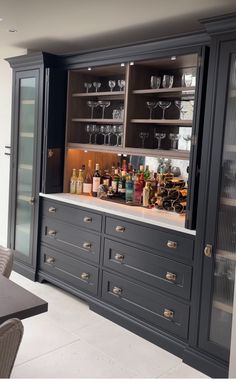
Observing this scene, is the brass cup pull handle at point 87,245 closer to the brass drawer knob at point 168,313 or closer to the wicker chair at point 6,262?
the brass drawer knob at point 168,313

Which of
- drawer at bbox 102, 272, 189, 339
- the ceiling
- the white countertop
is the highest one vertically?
the ceiling

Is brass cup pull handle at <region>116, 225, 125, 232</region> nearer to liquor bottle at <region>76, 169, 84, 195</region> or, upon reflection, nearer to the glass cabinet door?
liquor bottle at <region>76, 169, 84, 195</region>

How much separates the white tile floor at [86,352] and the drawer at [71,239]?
0.49 meters

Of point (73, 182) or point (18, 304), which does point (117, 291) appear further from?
point (18, 304)

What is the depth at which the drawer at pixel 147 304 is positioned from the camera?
2893 mm

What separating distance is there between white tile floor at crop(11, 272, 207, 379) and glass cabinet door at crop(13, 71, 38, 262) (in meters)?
1.09

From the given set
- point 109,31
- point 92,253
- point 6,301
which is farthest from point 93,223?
point 6,301

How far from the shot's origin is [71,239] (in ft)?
12.4

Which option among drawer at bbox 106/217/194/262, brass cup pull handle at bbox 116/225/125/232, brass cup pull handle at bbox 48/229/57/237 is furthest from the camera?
brass cup pull handle at bbox 48/229/57/237

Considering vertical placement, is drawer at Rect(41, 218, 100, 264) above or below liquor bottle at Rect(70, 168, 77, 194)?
below

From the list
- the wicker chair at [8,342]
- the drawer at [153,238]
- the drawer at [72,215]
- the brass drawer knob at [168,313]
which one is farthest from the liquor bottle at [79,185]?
the wicker chair at [8,342]

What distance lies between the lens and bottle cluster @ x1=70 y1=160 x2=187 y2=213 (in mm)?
3416

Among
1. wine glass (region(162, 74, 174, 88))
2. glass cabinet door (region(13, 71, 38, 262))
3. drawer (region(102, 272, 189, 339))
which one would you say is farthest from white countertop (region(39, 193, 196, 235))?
wine glass (region(162, 74, 174, 88))

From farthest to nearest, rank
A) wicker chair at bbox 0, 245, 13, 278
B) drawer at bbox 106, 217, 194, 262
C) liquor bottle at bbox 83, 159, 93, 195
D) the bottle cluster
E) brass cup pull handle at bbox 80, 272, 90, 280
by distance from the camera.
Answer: liquor bottle at bbox 83, 159, 93, 195
brass cup pull handle at bbox 80, 272, 90, 280
the bottle cluster
drawer at bbox 106, 217, 194, 262
wicker chair at bbox 0, 245, 13, 278
